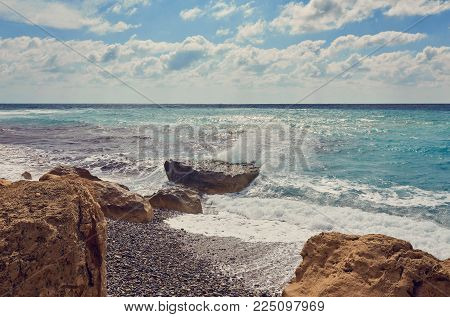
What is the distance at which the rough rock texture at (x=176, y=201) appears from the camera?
10844 millimetres

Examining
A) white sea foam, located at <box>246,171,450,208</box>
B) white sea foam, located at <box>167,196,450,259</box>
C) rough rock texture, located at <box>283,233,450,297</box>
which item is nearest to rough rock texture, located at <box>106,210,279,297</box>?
white sea foam, located at <box>167,196,450,259</box>

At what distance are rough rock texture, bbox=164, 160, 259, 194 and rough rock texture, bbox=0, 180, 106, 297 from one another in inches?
370

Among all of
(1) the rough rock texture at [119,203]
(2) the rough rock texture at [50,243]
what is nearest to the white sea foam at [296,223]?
(1) the rough rock texture at [119,203]

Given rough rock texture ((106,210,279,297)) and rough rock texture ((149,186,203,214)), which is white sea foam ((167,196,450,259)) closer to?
rough rock texture ((149,186,203,214))

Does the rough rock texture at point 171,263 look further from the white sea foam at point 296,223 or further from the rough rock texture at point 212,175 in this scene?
the rough rock texture at point 212,175

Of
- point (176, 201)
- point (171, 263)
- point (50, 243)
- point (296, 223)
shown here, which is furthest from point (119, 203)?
point (50, 243)

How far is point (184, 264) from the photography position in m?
6.87

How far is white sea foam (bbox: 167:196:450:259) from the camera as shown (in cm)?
905

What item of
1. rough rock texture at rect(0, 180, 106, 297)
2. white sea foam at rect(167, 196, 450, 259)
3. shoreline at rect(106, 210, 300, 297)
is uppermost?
rough rock texture at rect(0, 180, 106, 297)

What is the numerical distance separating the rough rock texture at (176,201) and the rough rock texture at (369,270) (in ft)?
18.9

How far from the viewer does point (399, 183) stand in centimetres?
1473

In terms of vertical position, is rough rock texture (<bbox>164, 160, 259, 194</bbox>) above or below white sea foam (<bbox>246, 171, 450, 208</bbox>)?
above

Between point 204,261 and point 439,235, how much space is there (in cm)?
544

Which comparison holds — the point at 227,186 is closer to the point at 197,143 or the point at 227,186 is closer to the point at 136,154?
the point at 136,154
